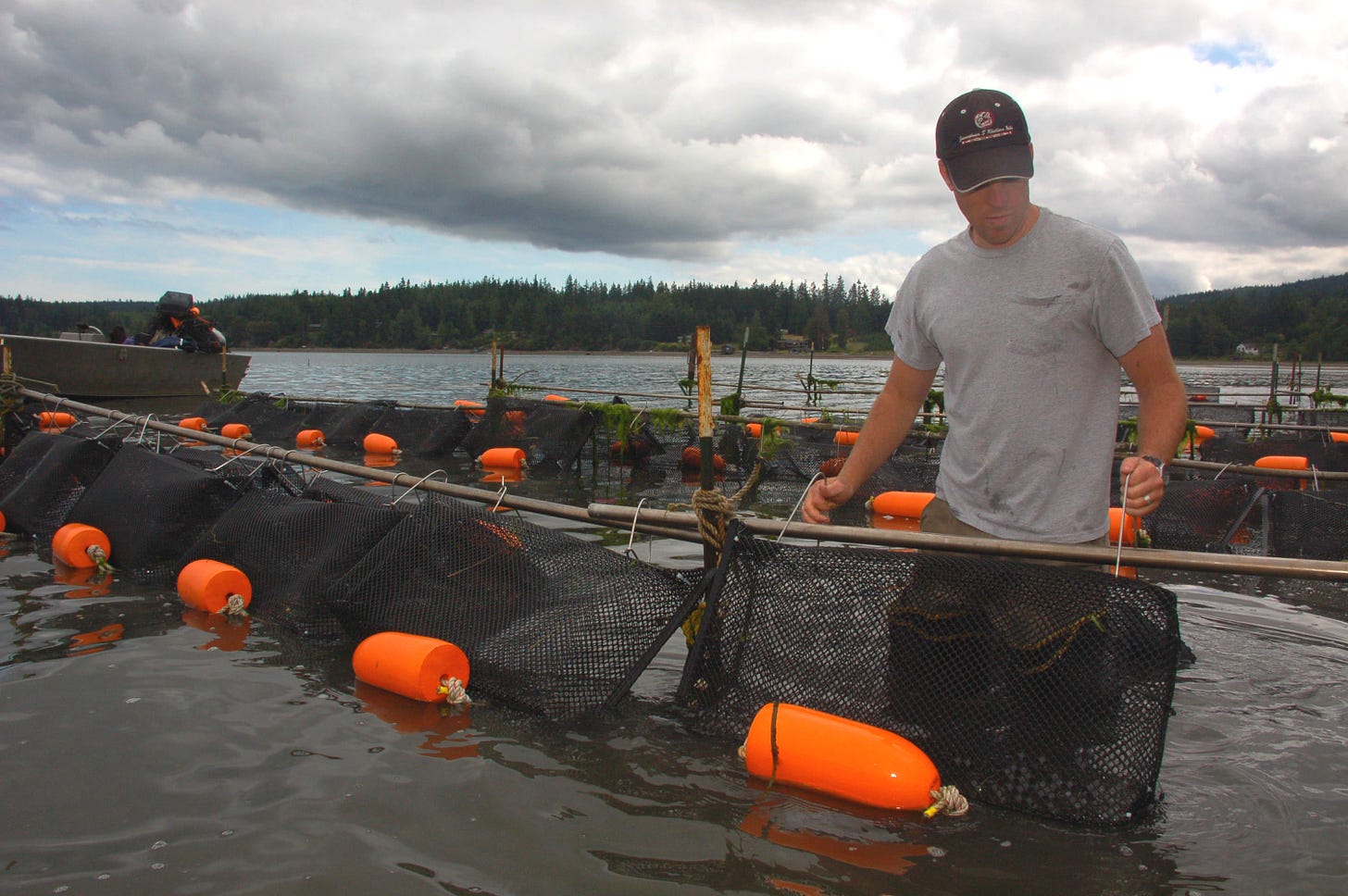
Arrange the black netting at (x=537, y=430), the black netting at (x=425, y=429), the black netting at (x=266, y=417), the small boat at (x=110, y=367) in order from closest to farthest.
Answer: the black netting at (x=537, y=430)
the black netting at (x=425, y=429)
the black netting at (x=266, y=417)
the small boat at (x=110, y=367)

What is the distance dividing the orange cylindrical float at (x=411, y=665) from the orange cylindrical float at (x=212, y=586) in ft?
5.41

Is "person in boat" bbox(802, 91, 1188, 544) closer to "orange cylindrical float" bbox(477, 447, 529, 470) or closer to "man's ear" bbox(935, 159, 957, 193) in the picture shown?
"man's ear" bbox(935, 159, 957, 193)

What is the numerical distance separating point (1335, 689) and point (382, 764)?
4.99 meters

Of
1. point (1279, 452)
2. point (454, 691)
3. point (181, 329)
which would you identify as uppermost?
point (181, 329)

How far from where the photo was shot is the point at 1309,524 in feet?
22.4

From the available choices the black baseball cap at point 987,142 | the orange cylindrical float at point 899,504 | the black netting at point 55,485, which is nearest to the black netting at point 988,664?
the black baseball cap at point 987,142

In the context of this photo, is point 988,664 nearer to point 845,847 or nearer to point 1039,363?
point 845,847

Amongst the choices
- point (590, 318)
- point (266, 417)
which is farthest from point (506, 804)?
point (590, 318)

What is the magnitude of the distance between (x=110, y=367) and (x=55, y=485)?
52.9ft

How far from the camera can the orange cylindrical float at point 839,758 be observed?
3268mm

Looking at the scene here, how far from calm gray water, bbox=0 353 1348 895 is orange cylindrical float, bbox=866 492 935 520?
4750 mm

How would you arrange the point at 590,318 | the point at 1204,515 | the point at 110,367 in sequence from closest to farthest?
1. the point at 1204,515
2. the point at 110,367
3. the point at 590,318

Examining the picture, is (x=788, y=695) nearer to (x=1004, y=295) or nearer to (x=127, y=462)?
(x=1004, y=295)

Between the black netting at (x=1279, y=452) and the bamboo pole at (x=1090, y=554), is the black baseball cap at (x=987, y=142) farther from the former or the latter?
the black netting at (x=1279, y=452)
